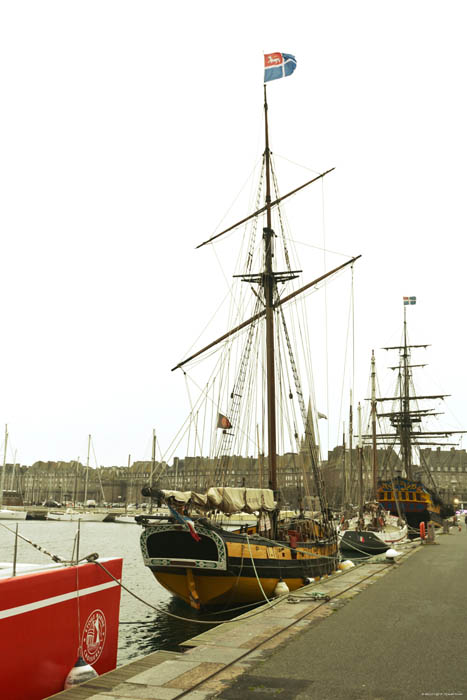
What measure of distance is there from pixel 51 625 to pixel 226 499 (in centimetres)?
1100

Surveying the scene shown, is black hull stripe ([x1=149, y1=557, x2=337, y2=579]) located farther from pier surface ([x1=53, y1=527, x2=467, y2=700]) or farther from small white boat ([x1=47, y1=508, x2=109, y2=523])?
small white boat ([x1=47, y1=508, x2=109, y2=523])

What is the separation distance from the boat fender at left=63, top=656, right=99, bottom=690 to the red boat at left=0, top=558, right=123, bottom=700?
14 cm

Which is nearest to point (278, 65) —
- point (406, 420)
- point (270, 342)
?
point (270, 342)

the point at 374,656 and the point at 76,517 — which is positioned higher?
the point at 374,656

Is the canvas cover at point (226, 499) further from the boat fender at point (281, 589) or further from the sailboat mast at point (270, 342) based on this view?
the sailboat mast at point (270, 342)

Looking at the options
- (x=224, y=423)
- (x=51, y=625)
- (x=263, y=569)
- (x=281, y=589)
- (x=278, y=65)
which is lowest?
(x=281, y=589)

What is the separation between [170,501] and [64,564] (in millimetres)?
8608

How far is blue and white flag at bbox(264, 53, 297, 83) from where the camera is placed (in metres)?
28.9

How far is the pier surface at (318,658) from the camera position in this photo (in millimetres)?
7168

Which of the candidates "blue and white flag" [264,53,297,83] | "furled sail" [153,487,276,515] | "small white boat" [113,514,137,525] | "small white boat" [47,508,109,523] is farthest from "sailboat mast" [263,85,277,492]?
"small white boat" [47,508,109,523]

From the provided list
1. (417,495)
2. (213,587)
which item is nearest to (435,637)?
(213,587)

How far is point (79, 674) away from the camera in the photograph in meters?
8.65

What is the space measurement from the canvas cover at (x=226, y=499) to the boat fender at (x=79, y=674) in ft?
28.5

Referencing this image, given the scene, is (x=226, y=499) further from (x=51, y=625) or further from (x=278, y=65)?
(x=278, y=65)
